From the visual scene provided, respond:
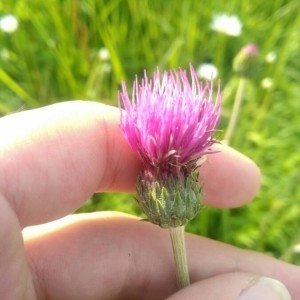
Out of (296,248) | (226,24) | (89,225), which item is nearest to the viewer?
(89,225)

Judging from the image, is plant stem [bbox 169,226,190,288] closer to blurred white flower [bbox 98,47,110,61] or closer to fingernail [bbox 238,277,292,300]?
fingernail [bbox 238,277,292,300]

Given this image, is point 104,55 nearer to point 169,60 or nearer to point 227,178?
point 169,60

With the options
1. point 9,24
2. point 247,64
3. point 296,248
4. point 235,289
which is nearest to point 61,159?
point 235,289

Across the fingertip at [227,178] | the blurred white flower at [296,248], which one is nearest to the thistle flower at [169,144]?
the fingertip at [227,178]

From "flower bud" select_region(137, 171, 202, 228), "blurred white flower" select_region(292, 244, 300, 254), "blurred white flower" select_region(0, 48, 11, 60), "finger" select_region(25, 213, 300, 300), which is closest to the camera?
"flower bud" select_region(137, 171, 202, 228)

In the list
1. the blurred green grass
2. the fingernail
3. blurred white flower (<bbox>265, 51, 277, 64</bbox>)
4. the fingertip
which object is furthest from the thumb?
blurred white flower (<bbox>265, 51, 277, 64</bbox>)

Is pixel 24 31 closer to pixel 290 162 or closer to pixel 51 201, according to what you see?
pixel 290 162

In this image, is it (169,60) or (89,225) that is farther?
(169,60)
